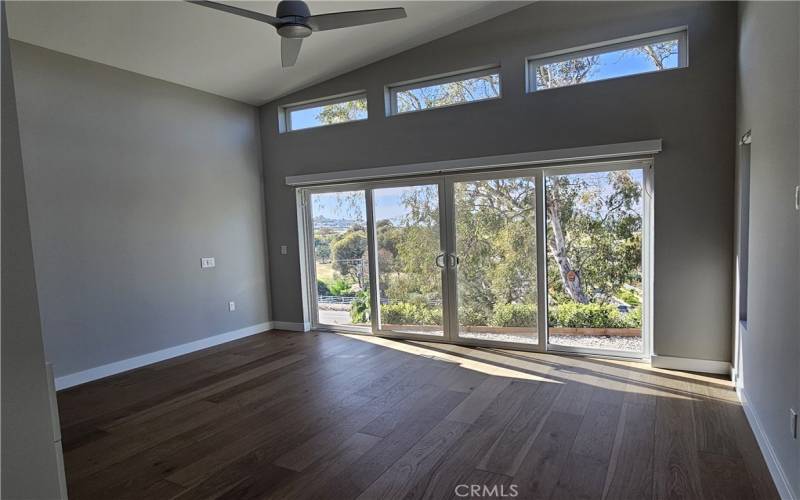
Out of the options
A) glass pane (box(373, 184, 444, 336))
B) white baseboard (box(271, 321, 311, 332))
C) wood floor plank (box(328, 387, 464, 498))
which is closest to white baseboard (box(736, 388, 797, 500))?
wood floor plank (box(328, 387, 464, 498))

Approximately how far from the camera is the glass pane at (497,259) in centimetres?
481

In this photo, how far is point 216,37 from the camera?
4246 mm

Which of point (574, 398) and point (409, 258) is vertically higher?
point (409, 258)

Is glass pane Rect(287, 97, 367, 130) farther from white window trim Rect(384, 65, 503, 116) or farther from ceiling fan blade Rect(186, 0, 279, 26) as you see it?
ceiling fan blade Rect(186, 0, 279, 26)

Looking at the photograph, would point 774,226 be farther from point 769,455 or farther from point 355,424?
point 355,424

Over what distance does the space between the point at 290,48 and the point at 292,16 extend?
21.5 inches

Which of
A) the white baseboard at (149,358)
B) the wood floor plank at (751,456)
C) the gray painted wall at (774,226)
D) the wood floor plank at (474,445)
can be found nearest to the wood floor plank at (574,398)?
the wood floor plank at (474,445)

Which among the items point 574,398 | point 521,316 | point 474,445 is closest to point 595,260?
point 521,316

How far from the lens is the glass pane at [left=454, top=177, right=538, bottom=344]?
15.8 ft

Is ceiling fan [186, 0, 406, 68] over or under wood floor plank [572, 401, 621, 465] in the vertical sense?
over

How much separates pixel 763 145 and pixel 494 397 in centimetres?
251

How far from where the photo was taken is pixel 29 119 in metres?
3.98

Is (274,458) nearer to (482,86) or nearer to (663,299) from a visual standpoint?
(663,299)

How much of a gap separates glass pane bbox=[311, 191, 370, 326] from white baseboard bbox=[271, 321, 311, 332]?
0.76ft
